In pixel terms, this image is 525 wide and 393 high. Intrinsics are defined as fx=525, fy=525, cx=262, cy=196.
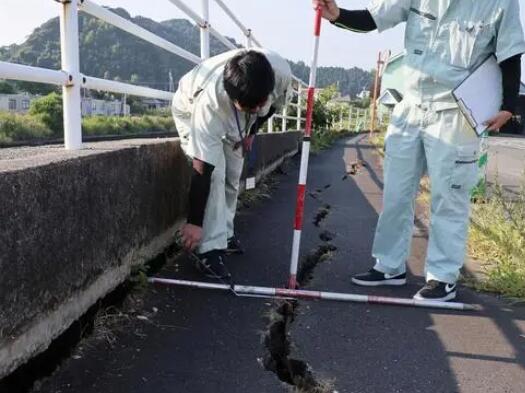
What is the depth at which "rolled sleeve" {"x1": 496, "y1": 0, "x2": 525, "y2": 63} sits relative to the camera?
2.46 meters

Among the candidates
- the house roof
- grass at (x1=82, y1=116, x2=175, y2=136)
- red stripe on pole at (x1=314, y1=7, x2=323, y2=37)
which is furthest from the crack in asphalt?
grass at (x1=82, y1=116, x2=175, y2=136)

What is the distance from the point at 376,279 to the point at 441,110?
97 cm

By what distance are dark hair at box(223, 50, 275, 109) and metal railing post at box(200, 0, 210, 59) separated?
1.51m

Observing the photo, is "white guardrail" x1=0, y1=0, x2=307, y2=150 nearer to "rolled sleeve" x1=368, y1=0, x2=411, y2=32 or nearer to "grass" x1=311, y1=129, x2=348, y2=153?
"rolled sleeve" x1=368, y1=0, x2=411, y2=32

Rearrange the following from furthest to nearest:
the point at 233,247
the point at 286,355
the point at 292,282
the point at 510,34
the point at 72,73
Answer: the point at 233,247 < the point at 292,282 < the point at 510,34 < the point at 72,73 < the point at 286,355

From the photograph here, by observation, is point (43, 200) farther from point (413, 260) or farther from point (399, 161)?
point (413, 260)

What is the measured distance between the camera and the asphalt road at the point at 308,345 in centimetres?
184

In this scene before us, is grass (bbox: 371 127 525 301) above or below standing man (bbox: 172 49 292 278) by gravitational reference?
below

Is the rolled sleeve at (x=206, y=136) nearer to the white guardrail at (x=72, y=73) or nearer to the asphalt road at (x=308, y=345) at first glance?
the white guardrail at (x=72, y=73)

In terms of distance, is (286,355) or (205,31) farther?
(205,31)

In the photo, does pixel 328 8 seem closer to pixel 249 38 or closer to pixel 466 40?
pixel 466 40

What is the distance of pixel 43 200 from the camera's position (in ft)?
5.57

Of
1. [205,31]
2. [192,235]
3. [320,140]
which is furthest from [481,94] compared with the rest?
[320,140]

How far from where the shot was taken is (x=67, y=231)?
6.14 feet
